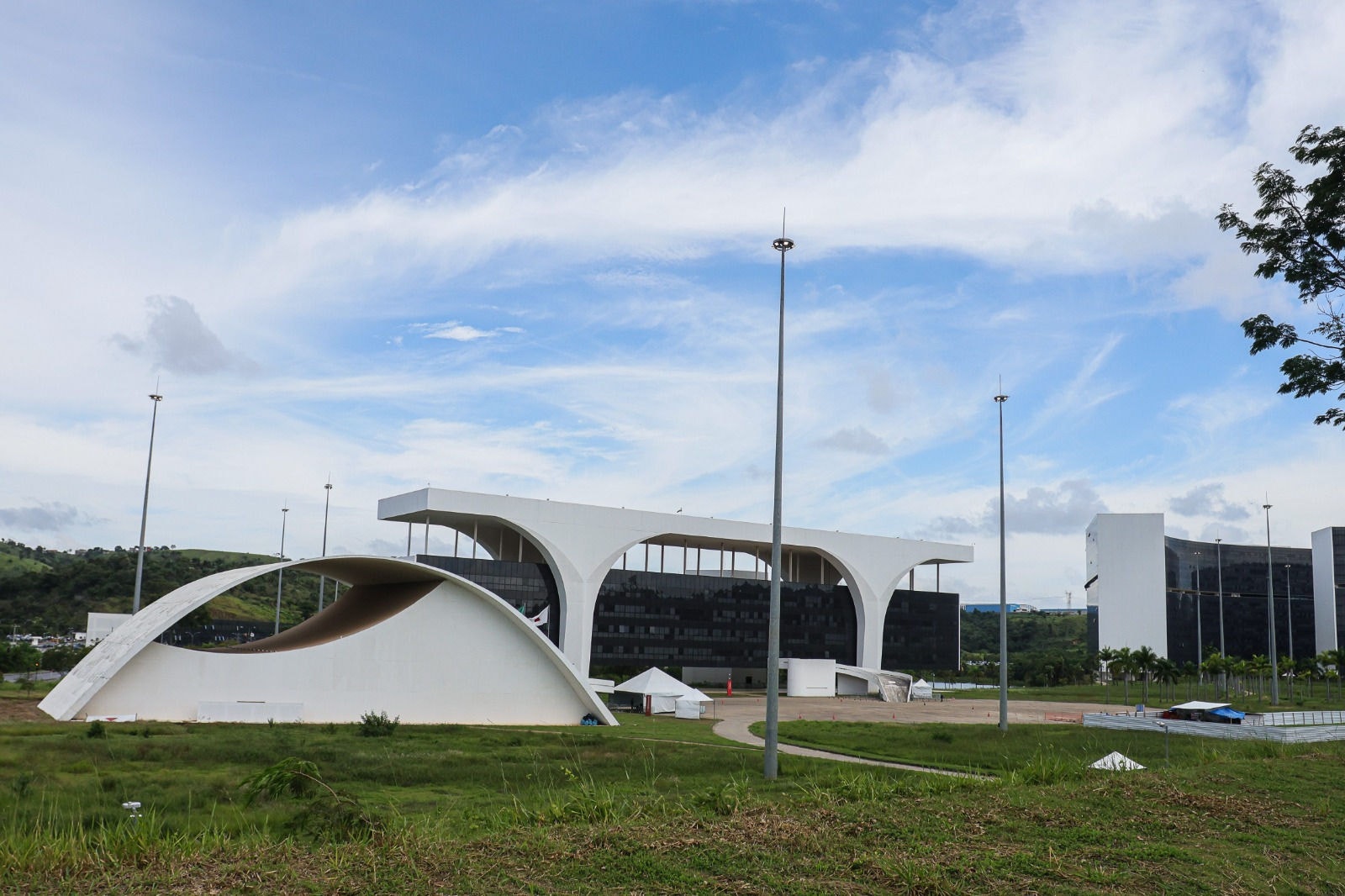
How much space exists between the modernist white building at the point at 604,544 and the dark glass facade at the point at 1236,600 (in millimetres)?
26650

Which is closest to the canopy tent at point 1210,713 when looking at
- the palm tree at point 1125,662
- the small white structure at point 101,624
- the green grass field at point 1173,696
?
the green grass field at point 1173,696

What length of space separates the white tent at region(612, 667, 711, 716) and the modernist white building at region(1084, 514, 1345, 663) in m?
58.9

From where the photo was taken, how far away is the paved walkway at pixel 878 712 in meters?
38.9

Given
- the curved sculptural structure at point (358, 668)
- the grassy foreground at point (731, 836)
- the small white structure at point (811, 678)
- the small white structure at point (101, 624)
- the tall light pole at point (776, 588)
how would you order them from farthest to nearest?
the small white structure at point (811, 678) → the small white structure at point (101, 624) → the curved sculptural structure at point (358, 668) → the tall light pole at point (776, 588) → the grassy foreground at point (731, 836)

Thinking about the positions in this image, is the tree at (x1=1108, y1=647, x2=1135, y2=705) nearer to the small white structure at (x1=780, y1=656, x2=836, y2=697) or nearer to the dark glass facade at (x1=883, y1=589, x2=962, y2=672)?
the dark glass facade at (x1=883, y1=589, x2=962, y2=672)

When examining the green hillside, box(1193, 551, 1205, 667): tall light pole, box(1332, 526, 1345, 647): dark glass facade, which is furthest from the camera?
box(1193, 551, 1205, 667): tall light pole

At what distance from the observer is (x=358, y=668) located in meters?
31.3

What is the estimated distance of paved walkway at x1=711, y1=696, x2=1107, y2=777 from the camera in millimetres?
38862

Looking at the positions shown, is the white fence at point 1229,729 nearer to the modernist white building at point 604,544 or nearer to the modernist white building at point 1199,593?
the modernist white building at point 604,544

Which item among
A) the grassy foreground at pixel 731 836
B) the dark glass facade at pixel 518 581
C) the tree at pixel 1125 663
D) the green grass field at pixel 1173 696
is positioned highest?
the dark glass facade at pixel 518 581

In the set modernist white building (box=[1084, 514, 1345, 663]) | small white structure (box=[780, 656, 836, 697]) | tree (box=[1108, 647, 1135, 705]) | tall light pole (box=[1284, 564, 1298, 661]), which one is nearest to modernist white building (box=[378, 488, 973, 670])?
small white structure (box=[780, 656, 836, 697])

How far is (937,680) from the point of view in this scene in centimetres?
8462

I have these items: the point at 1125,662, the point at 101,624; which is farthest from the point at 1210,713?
the point at 101,624

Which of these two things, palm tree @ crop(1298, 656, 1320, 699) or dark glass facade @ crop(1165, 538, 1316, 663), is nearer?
palm tree @ crop(1298, 656, 1320, 699)
